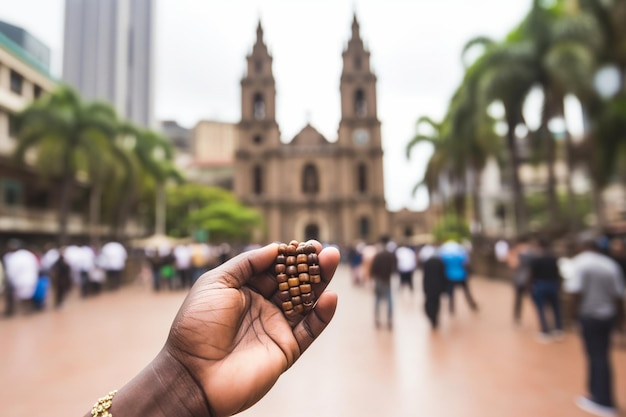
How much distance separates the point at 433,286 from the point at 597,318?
3.80 metres

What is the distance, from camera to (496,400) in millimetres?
4320

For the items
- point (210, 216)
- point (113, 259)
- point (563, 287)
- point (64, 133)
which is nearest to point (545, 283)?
point (563, 287)

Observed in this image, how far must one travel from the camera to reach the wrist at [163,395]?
132 centimetres

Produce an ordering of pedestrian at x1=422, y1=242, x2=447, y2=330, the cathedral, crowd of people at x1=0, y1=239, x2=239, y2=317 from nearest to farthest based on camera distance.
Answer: pedestrian at x1=422, y1=242, x2=447, y2=330
crowd of people at x1=0, y1=239, x2=239, y2=317
the cathedral

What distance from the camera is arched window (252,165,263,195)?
139ft

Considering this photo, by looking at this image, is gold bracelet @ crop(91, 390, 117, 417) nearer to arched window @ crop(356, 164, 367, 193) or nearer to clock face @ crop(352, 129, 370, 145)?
arched window @ crop(356, 164, 367, 193)

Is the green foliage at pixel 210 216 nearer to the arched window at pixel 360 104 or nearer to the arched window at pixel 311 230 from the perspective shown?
the arched window at pixel 311 230

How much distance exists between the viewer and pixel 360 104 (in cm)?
4347

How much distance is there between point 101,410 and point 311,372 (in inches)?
162

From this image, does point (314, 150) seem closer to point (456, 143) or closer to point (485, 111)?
point (456, 143)

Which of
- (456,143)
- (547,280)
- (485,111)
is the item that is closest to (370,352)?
(547,280)

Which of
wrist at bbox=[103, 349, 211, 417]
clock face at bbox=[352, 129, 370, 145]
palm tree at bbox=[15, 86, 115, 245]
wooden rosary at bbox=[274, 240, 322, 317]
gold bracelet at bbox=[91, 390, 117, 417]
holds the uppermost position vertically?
clock face at bbox=[352, 129, 370, 145]

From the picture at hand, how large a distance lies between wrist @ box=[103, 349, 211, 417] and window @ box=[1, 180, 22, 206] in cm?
2521

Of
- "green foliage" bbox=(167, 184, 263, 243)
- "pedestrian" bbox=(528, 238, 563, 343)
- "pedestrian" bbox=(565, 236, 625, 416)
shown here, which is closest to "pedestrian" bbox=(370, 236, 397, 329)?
"pedestrian" bbox=(528, 238, 563, 343)
